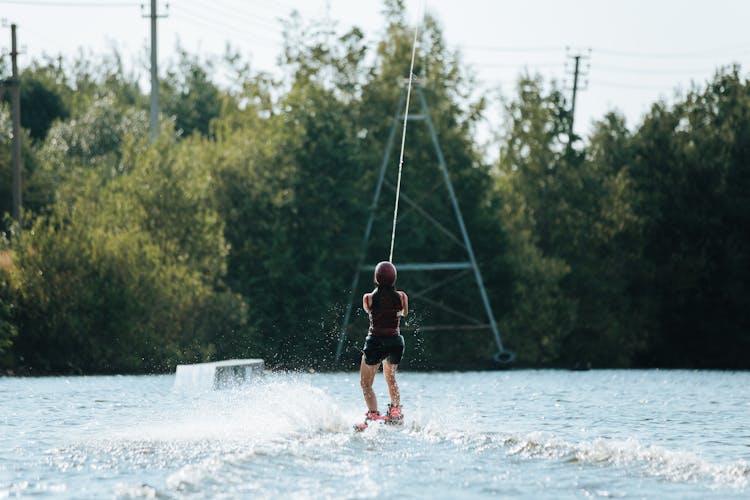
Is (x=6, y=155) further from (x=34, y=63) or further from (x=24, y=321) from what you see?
(x=34, y=63)

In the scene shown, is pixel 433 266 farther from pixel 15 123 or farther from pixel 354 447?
pixel 354 447

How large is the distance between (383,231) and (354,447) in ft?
116

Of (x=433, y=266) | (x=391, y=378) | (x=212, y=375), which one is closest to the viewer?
(x=391, y=378)

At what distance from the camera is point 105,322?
40812 millimetres

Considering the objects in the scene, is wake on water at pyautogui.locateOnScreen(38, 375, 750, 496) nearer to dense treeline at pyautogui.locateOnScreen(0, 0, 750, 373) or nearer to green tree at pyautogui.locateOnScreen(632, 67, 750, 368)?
dense treeline at pyautogui.locateOnScreen(0, 0, 750, 373)

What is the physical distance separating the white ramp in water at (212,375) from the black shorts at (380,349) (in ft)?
35.0

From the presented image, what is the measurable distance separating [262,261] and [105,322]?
9945 mm

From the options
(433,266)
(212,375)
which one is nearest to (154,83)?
(433,266)

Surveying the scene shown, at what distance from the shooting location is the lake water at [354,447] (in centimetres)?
1350

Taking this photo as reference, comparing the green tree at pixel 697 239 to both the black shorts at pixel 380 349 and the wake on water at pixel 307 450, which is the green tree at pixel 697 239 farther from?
the black shorts at pixel 380 349

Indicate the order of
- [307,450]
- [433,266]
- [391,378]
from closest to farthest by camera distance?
[307,450], [391,378], [433,266]

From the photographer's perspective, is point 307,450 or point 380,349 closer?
point 307,450

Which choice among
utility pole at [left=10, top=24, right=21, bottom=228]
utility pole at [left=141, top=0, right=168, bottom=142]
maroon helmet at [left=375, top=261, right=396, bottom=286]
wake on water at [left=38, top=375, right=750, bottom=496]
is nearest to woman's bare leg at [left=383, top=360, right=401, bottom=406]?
wake on water at [left=38, top=375, right=750, bottom=496]

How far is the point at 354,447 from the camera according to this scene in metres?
16.2
